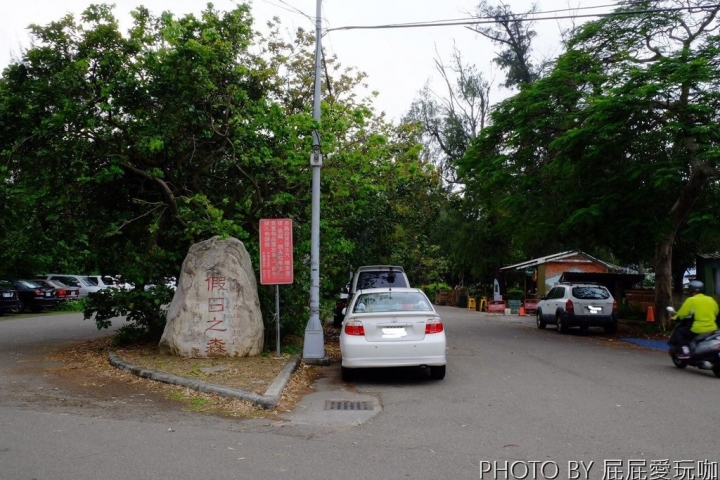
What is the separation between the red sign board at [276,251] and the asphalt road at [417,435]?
8.31 ft

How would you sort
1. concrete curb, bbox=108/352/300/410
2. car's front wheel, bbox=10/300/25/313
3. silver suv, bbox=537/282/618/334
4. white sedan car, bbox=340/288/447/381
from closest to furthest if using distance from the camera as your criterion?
concrete curb, bbox=108/352/300/410, white sedan car, bbox=340/288/447/381, silver suv, bbox=537/282/618/334, car's front wheel, bbox=10/300/25/313

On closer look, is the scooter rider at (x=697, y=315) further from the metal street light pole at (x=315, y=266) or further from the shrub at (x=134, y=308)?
the shrub at (x=134, y=308)

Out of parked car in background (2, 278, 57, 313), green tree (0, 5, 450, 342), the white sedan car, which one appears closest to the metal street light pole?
green tree (0, 5, 450, 342)

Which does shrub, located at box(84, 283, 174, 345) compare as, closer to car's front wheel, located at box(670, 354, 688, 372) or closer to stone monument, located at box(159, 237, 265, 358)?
stone monument, located at box(159, 237, 265, 358)

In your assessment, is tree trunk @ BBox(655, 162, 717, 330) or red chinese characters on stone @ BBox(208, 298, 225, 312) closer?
red chinese characters on stone @ BBox(208, 298, 225, 312)

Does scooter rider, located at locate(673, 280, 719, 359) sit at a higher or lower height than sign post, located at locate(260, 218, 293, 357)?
lower

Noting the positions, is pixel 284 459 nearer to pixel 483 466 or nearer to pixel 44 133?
pixel 483 466

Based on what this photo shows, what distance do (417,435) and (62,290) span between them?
29.0 metres

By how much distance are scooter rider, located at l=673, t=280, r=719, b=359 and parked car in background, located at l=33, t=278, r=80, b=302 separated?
1087 inches

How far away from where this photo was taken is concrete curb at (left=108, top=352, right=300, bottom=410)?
868 cm

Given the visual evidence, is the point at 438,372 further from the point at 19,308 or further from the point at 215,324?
the point at 19,308

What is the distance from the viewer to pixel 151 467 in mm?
5832

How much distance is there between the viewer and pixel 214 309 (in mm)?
12648

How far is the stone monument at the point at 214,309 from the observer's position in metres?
12.6
